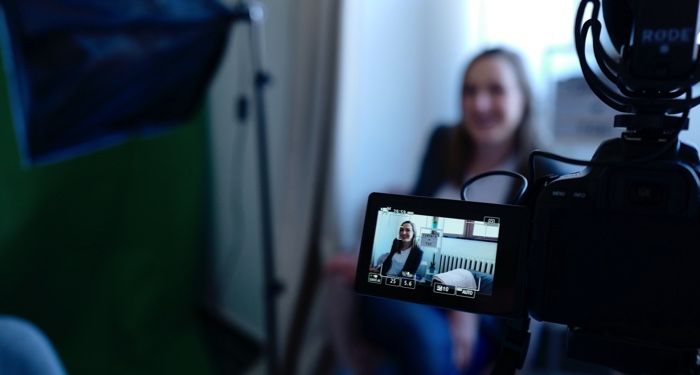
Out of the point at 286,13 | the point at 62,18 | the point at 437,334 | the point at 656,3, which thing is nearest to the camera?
the point at 656,3

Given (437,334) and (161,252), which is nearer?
(437,334)

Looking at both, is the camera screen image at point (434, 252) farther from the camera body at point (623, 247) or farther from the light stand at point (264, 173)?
the light stand at point (264, 173)

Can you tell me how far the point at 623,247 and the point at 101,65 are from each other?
130 centimetres

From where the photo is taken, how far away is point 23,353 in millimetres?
938

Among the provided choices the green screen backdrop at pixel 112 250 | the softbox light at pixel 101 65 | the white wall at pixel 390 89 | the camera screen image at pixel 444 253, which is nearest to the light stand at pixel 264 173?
the softbox light at pixel 101 65

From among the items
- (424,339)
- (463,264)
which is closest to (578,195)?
(463,264)

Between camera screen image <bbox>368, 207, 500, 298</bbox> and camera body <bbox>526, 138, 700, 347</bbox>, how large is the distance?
0.16 feet

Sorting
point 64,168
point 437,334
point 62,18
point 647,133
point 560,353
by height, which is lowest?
point 560,353

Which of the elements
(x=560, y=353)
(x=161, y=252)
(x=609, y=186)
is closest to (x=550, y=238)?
(x=609, y=186)

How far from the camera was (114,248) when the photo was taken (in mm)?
2189

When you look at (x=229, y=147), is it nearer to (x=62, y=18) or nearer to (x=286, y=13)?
(x=286, y=13)

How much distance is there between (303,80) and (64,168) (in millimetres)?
866

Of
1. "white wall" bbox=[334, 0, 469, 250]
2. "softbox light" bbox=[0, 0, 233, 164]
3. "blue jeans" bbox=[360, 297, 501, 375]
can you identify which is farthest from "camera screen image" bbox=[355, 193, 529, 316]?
"white wall" bbox=[334, 0, 469, 250]

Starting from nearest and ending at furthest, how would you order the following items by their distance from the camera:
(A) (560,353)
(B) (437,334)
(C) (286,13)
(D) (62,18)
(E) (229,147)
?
(D) (62,18)
(B) (437,334)
(A) (560,353)
(C) (286,13)
(E) (229,147)
